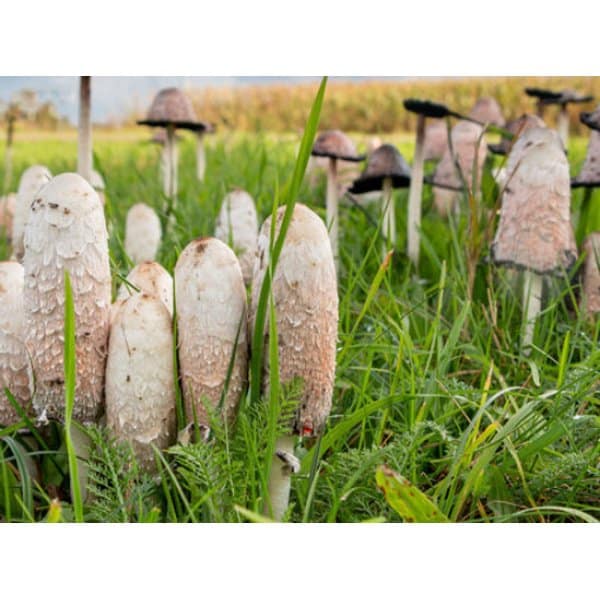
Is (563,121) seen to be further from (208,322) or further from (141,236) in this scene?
(208,322)

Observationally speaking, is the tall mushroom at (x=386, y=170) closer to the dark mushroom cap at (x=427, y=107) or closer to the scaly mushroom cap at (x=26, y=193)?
the dark mushroom cap at (x=427, y=107)

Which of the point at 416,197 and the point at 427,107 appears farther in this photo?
the point at 416,197

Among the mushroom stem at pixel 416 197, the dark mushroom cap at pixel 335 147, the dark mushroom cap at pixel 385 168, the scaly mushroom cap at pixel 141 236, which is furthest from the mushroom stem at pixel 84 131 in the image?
the mushroom stem at pixel 416 197

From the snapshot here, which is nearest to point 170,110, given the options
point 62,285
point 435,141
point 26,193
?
point 26,193

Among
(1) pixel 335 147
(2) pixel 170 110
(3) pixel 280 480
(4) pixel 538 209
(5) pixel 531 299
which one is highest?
(2) pixel 170 110

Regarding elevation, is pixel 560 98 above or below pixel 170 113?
above
